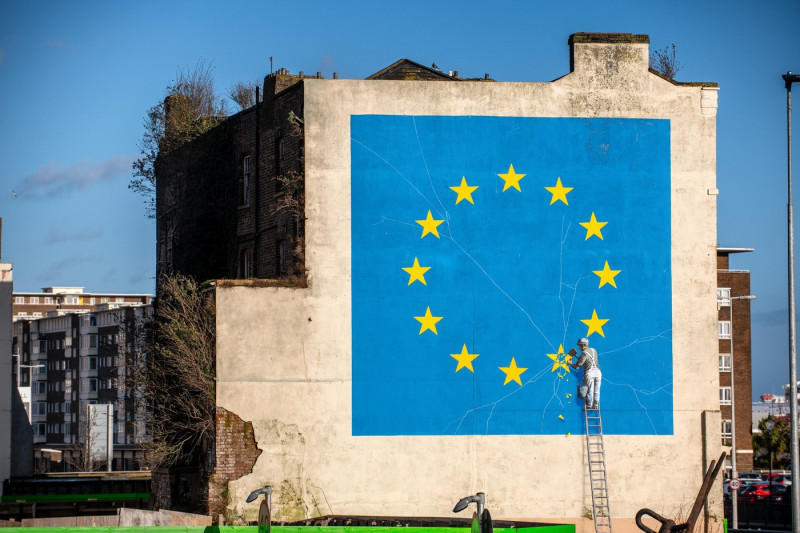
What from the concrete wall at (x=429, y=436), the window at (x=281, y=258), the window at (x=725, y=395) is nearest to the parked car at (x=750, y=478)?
the window at (x=725, y=395)

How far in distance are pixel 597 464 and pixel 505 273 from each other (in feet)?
20.4

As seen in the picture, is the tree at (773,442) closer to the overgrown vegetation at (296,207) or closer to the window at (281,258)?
the window at (281,258)

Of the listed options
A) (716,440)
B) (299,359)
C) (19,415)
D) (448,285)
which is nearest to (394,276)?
(448,285)

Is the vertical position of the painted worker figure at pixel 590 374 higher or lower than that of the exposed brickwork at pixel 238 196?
lower

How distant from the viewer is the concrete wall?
32.8m

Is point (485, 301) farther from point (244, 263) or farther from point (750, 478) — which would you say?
point (750, 478)

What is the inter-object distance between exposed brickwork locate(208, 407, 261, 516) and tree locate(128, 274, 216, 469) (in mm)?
510

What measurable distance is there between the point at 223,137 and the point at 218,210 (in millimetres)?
2652

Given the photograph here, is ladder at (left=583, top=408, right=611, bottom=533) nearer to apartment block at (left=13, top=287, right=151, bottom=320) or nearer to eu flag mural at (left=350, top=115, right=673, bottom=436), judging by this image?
eu flag mural at (left=350, top=115, right=673, bottom=436)

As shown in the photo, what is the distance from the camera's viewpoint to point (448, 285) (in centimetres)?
3356

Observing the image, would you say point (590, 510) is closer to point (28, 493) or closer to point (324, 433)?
point (324, 433)

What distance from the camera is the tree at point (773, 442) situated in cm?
10125

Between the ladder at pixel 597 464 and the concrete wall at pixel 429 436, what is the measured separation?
247 mm

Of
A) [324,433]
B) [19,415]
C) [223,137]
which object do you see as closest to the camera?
[324,433]
